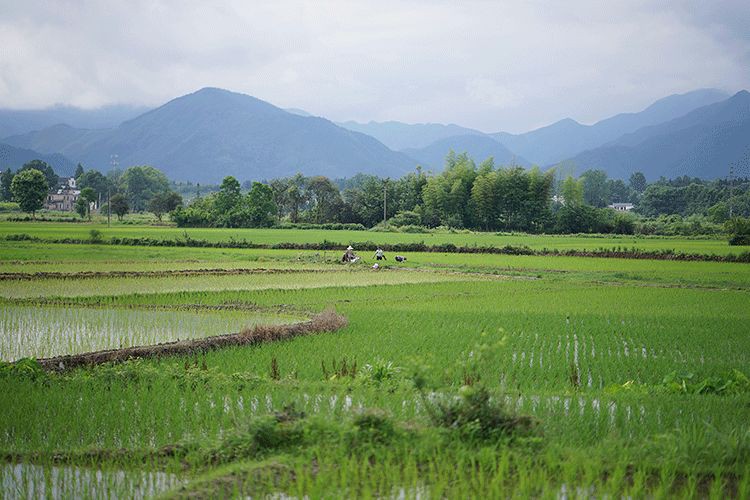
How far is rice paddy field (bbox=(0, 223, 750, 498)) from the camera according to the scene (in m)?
3.78

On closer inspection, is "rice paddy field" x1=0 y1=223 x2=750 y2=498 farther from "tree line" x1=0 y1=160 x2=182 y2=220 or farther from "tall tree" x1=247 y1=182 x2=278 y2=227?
"tall tree" x1=247 y1=182 x2=278 y2=227

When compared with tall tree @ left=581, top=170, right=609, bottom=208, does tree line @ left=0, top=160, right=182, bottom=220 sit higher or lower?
lower

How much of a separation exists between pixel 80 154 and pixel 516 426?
18889cm

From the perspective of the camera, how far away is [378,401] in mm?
5258

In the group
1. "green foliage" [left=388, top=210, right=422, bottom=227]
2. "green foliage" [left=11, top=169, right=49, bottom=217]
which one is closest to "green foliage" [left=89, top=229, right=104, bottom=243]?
"green foliage" [left=11, top=169, right=49, bottom=217]

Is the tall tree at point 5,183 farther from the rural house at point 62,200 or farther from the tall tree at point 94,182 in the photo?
the tall tree at point 94,182

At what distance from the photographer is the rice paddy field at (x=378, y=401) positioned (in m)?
3.78

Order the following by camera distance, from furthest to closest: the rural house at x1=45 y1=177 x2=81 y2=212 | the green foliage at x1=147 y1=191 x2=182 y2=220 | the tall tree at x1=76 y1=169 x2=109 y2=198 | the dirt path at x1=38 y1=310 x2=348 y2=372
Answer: the green foliage at x1=147 y1=191 x2=182 y2=220 < the tall tree at x1=76 y1=169 x2=109 y2=198 < the rural house at x1=45 y1=177 x2=81 y2=212 < the dirt path at x1=38 y1=310 x2=348 y2=372

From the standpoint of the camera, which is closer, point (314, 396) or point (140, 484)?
point (140, 484)

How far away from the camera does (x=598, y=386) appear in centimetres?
688

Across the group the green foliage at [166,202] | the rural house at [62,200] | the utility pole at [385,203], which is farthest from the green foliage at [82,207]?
the utility pole at [385,203]

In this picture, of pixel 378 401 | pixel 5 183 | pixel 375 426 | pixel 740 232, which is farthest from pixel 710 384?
pixel 740 232

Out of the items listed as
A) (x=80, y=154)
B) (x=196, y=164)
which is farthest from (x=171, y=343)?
(x=80, y=154)

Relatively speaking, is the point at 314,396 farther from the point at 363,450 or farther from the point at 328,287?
the point at 328,287
